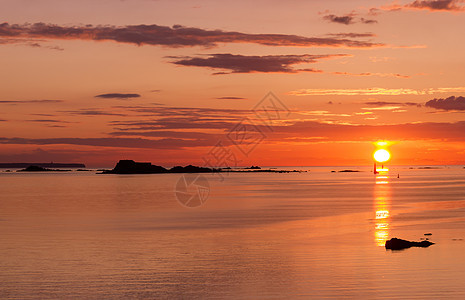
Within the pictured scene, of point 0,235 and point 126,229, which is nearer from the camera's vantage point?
point 0,235

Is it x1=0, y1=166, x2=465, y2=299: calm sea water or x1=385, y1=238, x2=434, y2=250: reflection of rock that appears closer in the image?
x1=0, y1=166, x2=465, y2=299: calm sea water

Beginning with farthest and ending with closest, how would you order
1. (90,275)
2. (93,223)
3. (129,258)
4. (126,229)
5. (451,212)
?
(451,212)
(93,223)
(126,229)
(129,258)
(90,275)

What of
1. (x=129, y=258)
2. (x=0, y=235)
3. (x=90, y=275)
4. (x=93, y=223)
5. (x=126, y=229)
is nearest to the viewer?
(x=90, y=275)

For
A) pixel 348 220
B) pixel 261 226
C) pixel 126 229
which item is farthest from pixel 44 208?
pixel 348 220

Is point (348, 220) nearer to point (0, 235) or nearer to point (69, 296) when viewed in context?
point (0, 235)

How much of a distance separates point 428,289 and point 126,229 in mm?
31084

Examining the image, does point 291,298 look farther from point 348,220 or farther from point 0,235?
point 348,220

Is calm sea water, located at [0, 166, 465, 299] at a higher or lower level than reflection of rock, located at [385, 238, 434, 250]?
lower

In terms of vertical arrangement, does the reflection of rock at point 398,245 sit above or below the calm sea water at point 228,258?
above

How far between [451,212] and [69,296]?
52860 millimetres

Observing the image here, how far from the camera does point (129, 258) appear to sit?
114ft

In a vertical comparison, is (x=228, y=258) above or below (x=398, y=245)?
below

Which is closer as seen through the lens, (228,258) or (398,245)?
(228,258)

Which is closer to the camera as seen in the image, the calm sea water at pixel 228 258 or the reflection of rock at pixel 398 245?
the calm sea water at pixel 228 258
